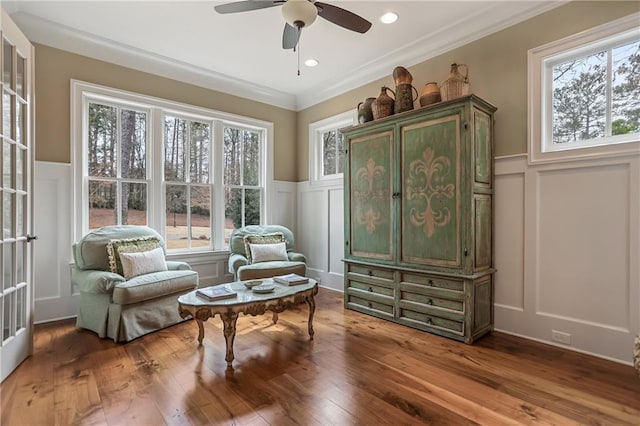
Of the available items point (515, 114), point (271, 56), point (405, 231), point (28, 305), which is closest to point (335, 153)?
point (271, 56)

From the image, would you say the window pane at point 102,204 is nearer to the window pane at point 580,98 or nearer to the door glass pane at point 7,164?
the door glass pane at point 7,164

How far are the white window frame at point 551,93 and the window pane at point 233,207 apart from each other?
12.1 feet

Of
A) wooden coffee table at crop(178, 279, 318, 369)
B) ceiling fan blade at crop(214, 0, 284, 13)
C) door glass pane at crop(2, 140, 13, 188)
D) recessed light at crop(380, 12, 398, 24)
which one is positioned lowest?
wooden coffee table at crop(178, 279, 318, 369)

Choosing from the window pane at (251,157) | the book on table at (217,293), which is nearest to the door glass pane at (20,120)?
the book on table at (217,293)

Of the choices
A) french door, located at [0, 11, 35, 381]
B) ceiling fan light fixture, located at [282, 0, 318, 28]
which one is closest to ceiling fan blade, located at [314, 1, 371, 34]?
ceiling fan light fixture, located at [282, 0, 318, 28]

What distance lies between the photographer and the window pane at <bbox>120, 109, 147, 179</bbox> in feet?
12.7

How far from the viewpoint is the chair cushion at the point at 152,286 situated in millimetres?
2757

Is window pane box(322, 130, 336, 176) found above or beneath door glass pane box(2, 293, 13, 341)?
above

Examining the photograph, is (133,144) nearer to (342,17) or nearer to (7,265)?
(7,265)

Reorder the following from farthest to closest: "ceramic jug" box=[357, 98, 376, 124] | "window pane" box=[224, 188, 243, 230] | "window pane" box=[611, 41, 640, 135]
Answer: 1. "window pane" box=[224, 188, 243, 230]
2. "ceramic jug" box=[357, 98, 376, 124]
3. "window pane" box=[611, 41, 640, 135]

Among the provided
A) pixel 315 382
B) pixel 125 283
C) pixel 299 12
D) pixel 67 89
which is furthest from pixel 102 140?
pixel 315 382

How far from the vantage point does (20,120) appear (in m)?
2.43

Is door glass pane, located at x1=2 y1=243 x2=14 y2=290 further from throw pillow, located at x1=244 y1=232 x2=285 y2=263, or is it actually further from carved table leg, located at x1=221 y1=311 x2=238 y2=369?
throw pillow, located at x1=244 y1=232 x2=285 y2=263

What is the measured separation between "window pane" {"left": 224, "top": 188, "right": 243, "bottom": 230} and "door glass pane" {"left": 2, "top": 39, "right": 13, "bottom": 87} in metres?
2.66
